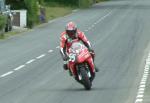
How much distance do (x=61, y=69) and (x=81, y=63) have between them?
610cm

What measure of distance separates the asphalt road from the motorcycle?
28 centimetres

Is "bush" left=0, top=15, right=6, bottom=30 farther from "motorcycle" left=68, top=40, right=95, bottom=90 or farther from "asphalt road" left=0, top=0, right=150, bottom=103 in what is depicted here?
"motorcycle" left=68, top=40, right=95, bottom=90

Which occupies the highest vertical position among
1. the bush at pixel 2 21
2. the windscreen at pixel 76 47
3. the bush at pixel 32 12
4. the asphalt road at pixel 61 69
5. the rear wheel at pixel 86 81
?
the windscreen at pixel 76 47

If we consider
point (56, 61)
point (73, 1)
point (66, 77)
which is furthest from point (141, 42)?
point (73, 1)

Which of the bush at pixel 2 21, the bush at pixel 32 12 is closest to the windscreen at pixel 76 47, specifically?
the bush at pixel 2 21

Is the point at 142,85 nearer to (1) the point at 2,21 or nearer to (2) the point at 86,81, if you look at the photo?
(2) the point at 86,81

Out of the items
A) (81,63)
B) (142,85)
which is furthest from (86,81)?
(142,85)

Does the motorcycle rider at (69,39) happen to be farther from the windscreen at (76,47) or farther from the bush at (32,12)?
the bush at (32,12)

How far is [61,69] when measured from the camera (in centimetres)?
2370

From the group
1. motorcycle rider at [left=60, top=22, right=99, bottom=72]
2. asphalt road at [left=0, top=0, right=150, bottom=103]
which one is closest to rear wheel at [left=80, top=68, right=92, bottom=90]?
asphalt road at [left=0, top=0, right=150, bottom=103]

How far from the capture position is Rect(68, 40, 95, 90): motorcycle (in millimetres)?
17422

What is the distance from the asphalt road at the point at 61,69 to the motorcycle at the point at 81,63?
0.28 metres

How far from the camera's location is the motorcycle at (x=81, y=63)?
17.4 meters

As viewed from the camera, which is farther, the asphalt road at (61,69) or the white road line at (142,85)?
the asphalt road at (61,69)
